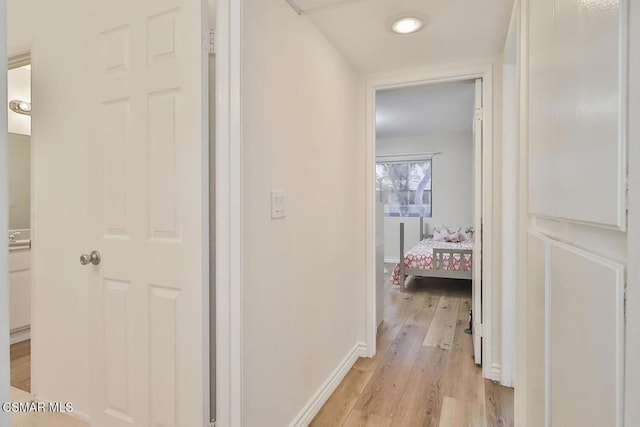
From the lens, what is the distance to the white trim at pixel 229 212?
4.21 feet

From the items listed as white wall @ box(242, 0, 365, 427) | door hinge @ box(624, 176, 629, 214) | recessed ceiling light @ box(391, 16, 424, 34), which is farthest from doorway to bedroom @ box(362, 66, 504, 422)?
door hinge @ box(624, 176, 629, 214)

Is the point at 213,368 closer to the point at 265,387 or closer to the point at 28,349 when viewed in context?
the point at 265,387

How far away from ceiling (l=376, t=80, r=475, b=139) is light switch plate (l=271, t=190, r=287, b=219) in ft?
5.72

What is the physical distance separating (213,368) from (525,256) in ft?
4.36

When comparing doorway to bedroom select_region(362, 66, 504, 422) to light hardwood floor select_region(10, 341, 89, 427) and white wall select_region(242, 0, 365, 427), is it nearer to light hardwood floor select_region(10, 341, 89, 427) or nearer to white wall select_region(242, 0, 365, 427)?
white wall select_region(242, 0, 365, 427)

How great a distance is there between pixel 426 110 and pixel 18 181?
448 centimetres

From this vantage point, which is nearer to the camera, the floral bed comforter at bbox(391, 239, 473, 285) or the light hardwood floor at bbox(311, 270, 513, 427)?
the light hardwood floor at bbox(311, 270, 513, 427)

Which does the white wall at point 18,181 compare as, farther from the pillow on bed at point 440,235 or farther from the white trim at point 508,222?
the pillow on bed at point 440,235

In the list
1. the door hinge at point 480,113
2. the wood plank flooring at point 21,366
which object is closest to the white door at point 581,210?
the door hinge at point 480,113

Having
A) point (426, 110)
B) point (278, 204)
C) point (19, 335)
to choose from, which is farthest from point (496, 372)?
point (19, 335)

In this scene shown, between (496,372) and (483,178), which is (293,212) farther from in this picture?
(496,372)

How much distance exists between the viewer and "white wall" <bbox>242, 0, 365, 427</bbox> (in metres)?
1.39

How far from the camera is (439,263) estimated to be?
14.6ft

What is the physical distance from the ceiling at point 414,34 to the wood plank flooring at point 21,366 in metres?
2.89
